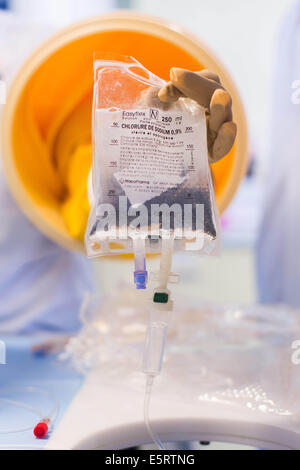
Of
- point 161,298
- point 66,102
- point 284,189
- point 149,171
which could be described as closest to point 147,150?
point 149,171

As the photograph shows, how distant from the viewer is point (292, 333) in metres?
0.64

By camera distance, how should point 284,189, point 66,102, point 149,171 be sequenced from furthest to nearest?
1. point 284,189
2. point 66,102
3. point 149,171

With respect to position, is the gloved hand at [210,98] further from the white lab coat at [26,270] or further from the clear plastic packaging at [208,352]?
the white lab coat at [26,270]

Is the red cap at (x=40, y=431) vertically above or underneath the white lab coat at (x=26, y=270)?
underneath

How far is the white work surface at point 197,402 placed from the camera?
1.36 ft

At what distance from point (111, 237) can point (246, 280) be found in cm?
122

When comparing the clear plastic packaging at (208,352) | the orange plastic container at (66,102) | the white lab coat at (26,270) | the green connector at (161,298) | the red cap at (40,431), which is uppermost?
the orange plastic container at (66,102)

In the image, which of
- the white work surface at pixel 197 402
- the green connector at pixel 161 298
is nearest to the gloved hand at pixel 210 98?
the green connector at pixel 161 298

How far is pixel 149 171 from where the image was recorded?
14.2 inches

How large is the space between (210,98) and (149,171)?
0.08 metres

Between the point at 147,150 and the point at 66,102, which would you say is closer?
the point at 147,150

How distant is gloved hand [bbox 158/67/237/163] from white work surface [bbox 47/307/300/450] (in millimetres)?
264

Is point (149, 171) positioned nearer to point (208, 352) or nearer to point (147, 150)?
point (147, 150)

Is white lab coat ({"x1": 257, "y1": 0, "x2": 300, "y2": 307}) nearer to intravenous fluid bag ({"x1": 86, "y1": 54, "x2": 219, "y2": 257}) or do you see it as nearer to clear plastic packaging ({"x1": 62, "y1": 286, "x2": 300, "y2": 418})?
clear plastic packaging ({"x1": 62, "y1": 286, "x2": 300, "y2": 418})
